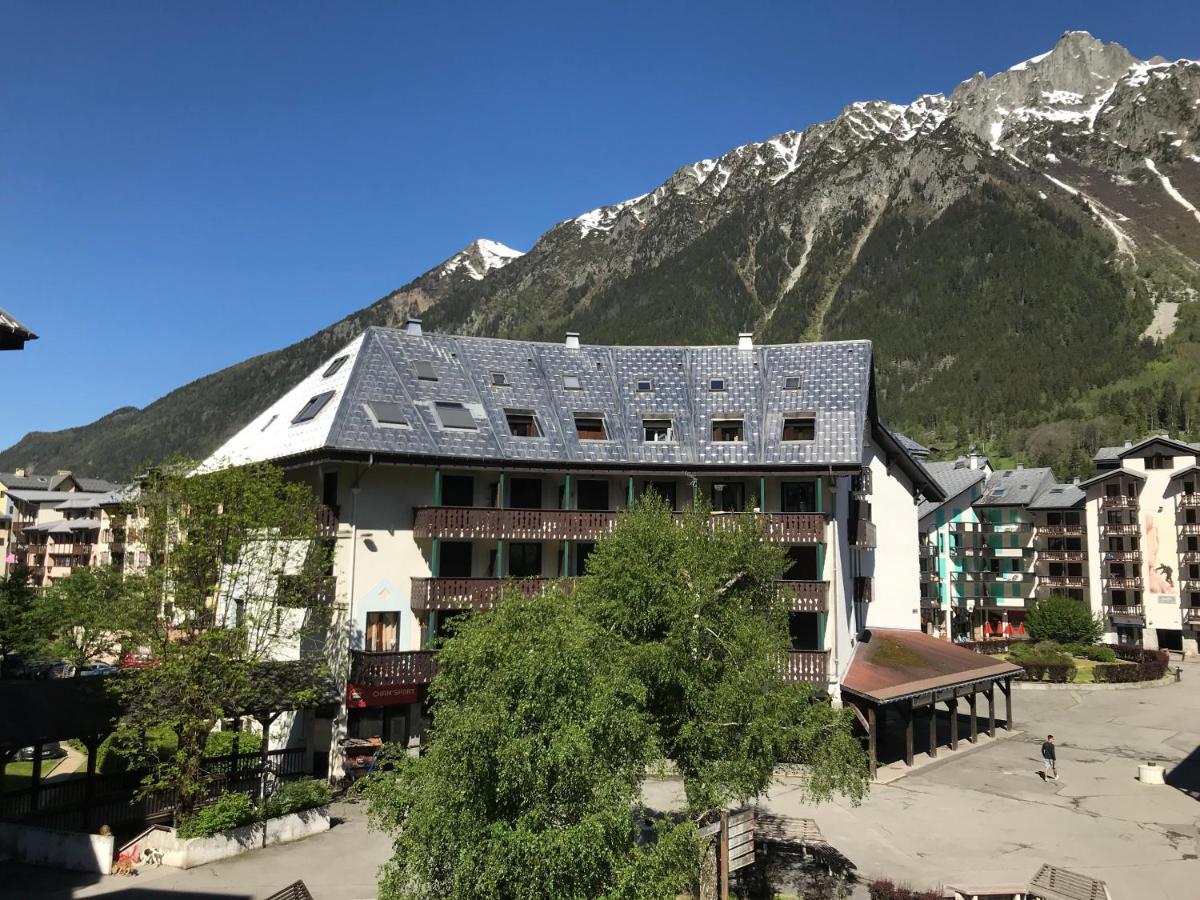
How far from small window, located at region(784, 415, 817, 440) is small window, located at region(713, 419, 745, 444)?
6.15 feet

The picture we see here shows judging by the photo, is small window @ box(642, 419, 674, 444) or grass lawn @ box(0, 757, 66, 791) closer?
grass lawn @ box(0, 757, 66, 791)

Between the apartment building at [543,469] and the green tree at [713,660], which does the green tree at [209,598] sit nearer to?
the apartment building at [543,469]

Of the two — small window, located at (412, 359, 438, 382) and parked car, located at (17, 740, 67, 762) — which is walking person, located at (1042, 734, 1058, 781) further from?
parked car, located at (17, 740, 67, 762)

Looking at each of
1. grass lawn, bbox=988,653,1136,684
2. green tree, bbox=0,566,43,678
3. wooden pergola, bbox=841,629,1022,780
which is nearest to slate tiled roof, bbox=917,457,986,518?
grass lawn, bbox=988,653,1136,684

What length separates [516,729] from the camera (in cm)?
1266

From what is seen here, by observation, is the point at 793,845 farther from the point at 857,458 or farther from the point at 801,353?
the point at 801,353

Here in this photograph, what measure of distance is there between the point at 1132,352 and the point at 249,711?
667ft

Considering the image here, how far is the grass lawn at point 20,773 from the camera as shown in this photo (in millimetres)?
28891

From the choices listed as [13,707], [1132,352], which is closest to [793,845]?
[13,707]

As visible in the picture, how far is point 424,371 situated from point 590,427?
7505mm

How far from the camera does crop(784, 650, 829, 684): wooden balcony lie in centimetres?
3312

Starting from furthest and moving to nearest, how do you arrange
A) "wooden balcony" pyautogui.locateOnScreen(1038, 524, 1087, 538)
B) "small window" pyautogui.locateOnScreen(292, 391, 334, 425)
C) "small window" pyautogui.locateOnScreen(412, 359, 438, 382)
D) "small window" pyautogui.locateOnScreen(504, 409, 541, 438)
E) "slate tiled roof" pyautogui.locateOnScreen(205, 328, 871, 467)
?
"wooden balcony" pyautogui.locateOnScreen(1038, 524, 1087, 538) < "small window" pyautogui.locateOnScreen(412, 359, 438, 382) < "small window" pyautogui.locateOnScreen(504, 409, 541, 438) < "small window" pyautogui.locateOnScreen(292, 391, 334, 425) < "slate tiled roof" pyautogui.locateOnScreen(205, 328, 871, 467)

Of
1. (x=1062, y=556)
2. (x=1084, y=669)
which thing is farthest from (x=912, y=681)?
(x=1062, y=556)

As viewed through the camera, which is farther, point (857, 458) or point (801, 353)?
point (801, 353)
